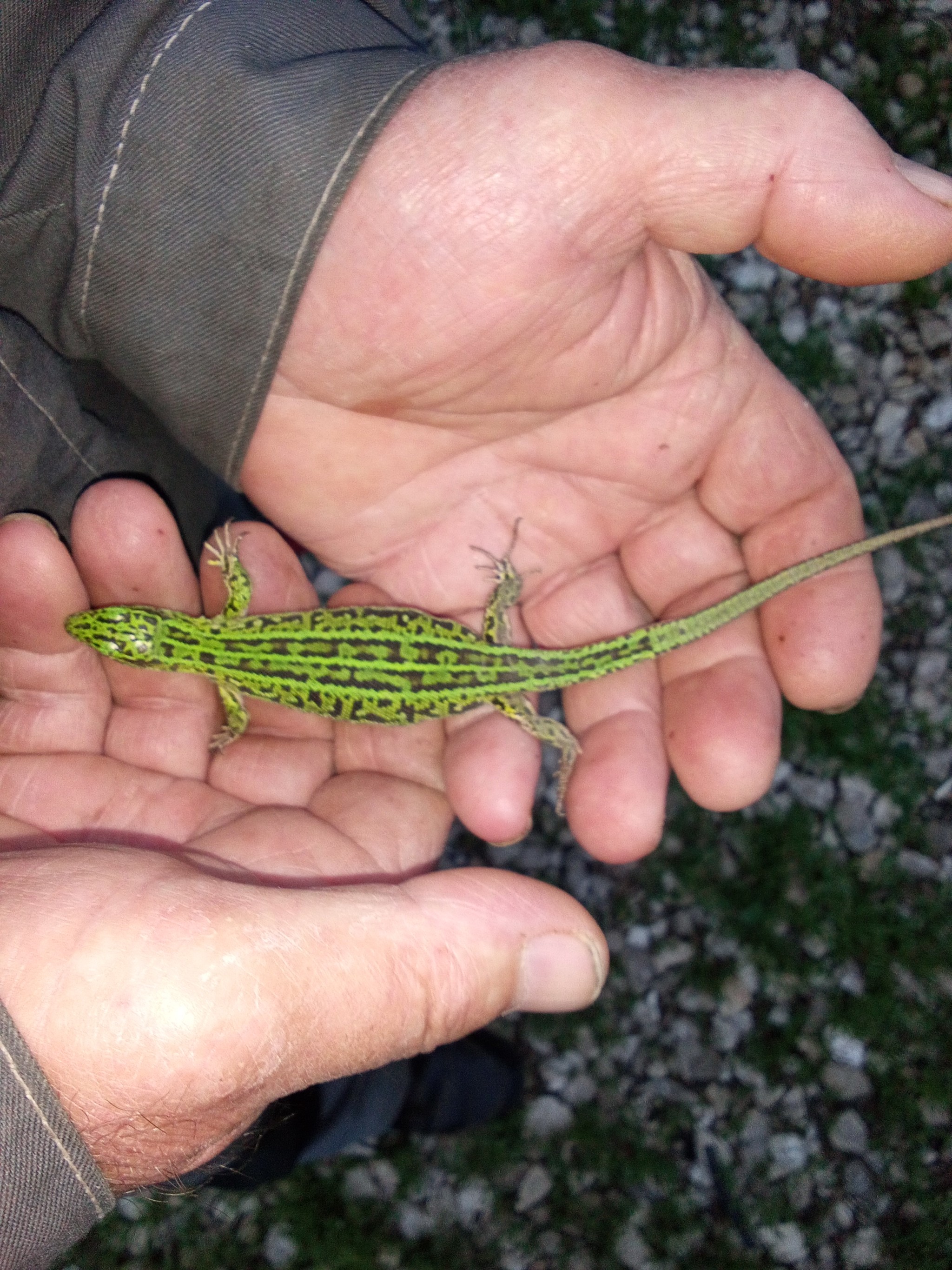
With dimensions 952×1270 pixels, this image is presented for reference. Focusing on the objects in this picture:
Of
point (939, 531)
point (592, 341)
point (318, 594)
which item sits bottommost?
point (318, 594)

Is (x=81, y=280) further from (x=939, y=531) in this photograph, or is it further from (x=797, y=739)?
(x=939, y=531)

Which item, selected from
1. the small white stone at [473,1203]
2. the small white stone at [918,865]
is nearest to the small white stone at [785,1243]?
the small white stone at [473,1203]

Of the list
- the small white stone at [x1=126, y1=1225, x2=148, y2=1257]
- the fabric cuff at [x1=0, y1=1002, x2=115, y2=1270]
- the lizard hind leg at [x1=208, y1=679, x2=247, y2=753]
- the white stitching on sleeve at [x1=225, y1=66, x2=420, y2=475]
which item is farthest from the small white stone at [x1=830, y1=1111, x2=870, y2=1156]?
the white stitching on sleeve at [x1=225, y1=66, x2=420, y2=475]

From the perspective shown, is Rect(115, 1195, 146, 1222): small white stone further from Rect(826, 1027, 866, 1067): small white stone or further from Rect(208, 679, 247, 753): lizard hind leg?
Rect(826, 1027, 866, 1067): small white stone

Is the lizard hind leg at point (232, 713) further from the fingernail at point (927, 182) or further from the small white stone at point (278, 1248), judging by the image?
the small white stone at point (278, 1248)

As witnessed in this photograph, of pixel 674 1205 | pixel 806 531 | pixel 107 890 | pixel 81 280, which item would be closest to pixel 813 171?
pixel 806 531

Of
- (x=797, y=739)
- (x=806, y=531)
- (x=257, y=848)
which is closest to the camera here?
(x=257, y=848)

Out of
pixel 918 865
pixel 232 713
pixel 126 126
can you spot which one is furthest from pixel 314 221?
pixel 918 865
